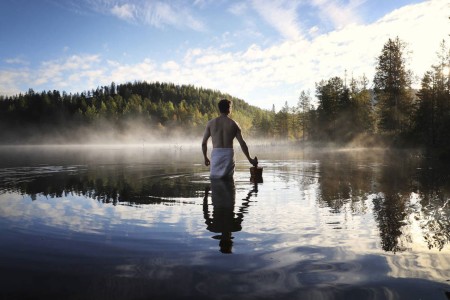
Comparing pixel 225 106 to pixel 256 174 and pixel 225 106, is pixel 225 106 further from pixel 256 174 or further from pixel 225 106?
pixel 256 174

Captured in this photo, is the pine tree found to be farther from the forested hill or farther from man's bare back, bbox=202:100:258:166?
the forested hill

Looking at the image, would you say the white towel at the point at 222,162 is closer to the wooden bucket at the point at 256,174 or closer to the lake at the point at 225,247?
the wooden bucket at the point at 256,174

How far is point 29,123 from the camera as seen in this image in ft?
573

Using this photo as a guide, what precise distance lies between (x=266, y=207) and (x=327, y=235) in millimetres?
2532

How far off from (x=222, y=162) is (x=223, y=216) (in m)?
4.07

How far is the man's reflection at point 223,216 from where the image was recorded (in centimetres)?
538

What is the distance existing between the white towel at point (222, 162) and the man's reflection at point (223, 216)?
0.62 metres

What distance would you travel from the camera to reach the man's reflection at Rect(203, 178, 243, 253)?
17.6 feet

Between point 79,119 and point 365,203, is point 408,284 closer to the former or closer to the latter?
point 365,203

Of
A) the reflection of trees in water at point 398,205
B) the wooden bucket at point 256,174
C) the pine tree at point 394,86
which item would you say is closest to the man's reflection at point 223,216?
the wooden bucket at point 256,174

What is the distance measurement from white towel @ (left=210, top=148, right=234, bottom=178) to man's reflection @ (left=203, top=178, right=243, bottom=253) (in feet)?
2.05

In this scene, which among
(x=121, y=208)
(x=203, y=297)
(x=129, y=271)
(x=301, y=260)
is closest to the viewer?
(x=203, y=297)

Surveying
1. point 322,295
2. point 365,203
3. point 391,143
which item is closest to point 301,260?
point 322,295

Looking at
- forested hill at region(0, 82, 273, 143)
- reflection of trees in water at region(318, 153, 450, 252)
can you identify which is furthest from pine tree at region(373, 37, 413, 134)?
forested hill at region(0, 82, 273, 143)
